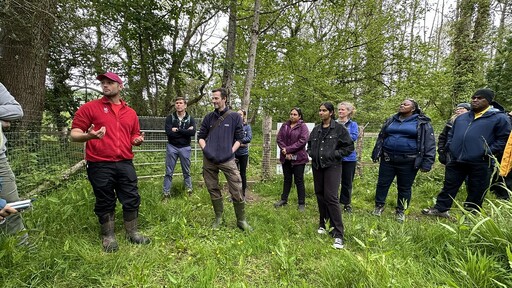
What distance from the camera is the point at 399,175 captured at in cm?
397

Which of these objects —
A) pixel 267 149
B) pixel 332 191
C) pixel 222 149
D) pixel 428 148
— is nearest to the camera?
pixel 332 191

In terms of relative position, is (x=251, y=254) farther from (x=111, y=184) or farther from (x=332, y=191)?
(x=111, y=184)

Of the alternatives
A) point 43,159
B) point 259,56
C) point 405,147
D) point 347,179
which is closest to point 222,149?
point 347,179

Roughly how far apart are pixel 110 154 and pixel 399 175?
410cm

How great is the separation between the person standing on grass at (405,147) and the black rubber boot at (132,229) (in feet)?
11.9

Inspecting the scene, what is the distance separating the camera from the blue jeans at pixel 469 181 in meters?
3.74

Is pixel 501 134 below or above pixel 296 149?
above

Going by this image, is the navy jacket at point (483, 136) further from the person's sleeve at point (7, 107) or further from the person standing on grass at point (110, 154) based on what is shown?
the person's sleeve at point (7, 107)

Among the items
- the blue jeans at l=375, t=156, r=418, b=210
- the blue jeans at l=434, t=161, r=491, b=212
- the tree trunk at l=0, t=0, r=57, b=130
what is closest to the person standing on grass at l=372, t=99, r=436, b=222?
the blue jeans at l=375, t=156, r=418, b=210

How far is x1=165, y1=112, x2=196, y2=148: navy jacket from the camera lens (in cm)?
480

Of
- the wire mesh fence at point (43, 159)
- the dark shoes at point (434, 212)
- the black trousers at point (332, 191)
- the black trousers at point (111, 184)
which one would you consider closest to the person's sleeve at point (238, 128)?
the black trousers at point (332, 191)

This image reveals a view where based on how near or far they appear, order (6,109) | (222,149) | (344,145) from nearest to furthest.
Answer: (6,109) → (344,145) → (222,149)

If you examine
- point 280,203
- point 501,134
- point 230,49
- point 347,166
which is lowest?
point 280,203

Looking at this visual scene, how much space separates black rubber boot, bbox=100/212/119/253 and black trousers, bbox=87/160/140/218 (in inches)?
2.6
